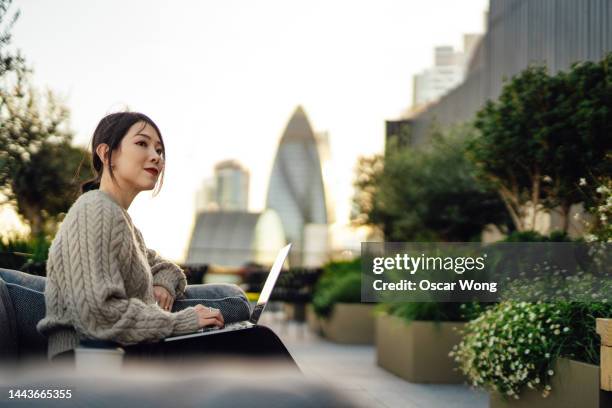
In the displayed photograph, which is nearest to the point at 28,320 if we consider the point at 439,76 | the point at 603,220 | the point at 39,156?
the point at 603,220

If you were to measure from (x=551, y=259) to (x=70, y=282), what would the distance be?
20.7 ft

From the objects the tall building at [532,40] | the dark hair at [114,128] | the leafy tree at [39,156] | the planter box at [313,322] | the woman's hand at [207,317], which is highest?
the tall building at [532,40]

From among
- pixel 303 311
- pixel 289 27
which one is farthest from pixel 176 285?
pixel 303 311

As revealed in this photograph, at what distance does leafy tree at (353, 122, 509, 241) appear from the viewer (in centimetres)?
2230

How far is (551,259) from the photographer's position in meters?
7.86

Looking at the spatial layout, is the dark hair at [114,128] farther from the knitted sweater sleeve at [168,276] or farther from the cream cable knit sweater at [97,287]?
the knitted sweater sleeve at [168,276]

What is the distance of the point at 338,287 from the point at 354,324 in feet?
2.54

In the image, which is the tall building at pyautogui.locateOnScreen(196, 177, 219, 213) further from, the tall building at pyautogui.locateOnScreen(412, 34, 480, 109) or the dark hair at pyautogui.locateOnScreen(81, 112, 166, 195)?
the dark hair at pyautogui.locateOnScreen(81, 112, 166, 195)

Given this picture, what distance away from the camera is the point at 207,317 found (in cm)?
229

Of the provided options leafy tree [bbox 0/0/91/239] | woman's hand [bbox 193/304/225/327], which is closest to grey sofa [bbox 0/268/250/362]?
woman's hand [bbox 193/304/225/327]

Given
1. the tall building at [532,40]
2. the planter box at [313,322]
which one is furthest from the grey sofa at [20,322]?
the planter box at [313,322]

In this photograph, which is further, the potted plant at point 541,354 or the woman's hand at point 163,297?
the potted plant at point 541,354

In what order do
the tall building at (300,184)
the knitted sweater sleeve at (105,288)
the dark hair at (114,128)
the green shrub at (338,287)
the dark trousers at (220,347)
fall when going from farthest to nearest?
the tall building at (300,184), the green shrub at (338,287), the dark hair at (114,128), the knitted sweater sleeve at (105,288), the dark trousers at (220,347)

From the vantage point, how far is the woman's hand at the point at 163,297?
2.83 metres
